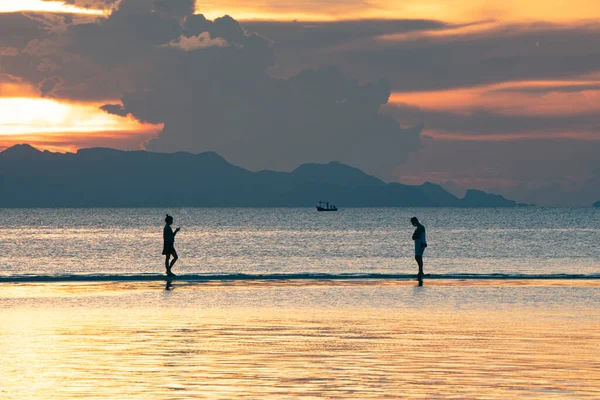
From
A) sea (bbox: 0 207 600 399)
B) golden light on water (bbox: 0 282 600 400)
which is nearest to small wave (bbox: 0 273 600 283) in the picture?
sea (bbox: 0 207 600 399)

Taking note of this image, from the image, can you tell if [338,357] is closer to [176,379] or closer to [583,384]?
[176,379]

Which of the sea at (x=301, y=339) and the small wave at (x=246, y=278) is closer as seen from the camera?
the sea at (x=301, y=339)

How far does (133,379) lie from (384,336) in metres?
5.79

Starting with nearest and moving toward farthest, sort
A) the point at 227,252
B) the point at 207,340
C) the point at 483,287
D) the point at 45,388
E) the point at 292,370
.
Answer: the point at 45,388, the point at 292,370, the point at 207,340, the point at 483,287, the point at 227,252

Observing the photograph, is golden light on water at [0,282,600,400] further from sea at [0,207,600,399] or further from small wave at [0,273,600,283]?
small wave at [0,273,600,283]

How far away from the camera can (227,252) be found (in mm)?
72250

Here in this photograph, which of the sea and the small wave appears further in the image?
the small wave

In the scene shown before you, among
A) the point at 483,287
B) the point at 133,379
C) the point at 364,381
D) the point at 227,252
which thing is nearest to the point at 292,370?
the point at 364,381

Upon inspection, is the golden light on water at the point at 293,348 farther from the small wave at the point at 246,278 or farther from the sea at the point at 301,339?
the small wave at the point at 246,278

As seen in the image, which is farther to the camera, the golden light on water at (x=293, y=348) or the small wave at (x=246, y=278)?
the small wave at (x=246, y=278)

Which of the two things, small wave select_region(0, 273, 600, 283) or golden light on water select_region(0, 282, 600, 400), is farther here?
small wave select_region(0, 273, 600, 283)

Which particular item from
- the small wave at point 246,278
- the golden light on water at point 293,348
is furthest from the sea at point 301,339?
the small wave at point 246,278

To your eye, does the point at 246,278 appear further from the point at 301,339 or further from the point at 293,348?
the point at 293,348

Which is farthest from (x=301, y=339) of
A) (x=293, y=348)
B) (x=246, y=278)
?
(x=246, y=278)
